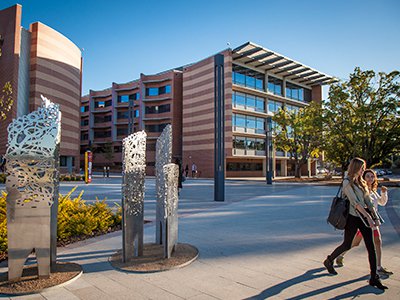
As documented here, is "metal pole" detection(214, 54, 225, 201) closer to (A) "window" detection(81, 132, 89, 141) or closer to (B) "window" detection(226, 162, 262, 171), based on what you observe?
(B) "window" detection(226, 162, 262, 171)

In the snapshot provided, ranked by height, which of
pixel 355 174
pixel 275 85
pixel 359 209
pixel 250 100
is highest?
pixel 275 85

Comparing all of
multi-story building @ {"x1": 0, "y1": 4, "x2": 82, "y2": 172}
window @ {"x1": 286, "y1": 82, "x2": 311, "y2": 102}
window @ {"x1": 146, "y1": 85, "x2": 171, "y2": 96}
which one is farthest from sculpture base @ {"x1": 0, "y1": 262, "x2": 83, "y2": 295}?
window @ {"x1": 286, "y1": 82, "x2": 311, "y2": 102}

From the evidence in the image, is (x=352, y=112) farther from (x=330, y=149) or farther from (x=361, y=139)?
(x=330, y=149)

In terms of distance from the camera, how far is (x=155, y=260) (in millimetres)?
4750

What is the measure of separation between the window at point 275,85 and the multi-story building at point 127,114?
14.4 metres

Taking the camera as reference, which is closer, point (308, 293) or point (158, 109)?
point (308, 293)

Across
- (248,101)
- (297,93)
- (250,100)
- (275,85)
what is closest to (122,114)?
(248,101)

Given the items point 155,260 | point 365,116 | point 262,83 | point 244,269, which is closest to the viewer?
point 244,269

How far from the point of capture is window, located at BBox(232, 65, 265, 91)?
41.6 meters

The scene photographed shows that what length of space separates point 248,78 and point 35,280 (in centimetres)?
4226

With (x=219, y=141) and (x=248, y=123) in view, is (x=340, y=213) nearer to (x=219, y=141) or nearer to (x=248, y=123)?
(x=219, y=141)

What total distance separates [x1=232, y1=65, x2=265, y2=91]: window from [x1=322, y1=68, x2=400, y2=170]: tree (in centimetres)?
1857

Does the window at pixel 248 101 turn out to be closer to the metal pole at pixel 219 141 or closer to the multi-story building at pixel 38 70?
the multi-story building at pixel 38 70

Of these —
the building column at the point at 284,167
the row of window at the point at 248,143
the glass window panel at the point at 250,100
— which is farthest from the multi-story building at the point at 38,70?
the building column at the point at 284,167
